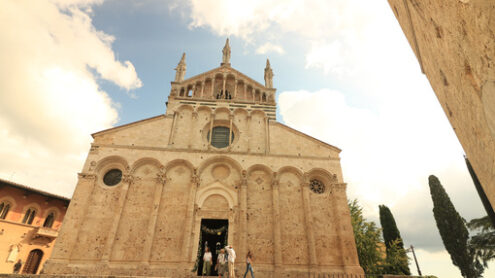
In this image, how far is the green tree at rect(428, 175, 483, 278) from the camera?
18375mm

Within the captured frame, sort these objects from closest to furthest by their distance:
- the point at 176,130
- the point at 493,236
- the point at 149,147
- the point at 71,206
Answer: the point at 71,206
the point at 149,147
the point at 176,130
the point at 493,236

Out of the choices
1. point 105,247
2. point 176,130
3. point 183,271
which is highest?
point 176,130

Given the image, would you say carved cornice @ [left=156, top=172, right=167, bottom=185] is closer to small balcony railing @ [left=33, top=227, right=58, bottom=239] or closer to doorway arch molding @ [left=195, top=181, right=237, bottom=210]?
doorway arch molding @ [left=195, top=181, right=237, bottom=210]

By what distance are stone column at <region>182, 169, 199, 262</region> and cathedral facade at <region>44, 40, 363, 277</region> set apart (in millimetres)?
50

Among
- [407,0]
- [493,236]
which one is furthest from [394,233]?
[407,0]

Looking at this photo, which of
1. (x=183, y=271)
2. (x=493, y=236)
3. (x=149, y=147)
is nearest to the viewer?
(x=183, y=271)

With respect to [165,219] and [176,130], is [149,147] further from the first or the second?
[165,219]

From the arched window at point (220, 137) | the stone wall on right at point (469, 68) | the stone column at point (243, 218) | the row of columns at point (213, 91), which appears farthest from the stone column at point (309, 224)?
the stone wall on right at point (469, 68)

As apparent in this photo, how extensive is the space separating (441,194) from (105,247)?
25.6 metres

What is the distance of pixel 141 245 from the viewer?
11.9m

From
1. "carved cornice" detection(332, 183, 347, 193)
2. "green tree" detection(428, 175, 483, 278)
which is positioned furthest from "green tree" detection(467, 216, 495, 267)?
"carved cornice" detection(332, 183, 347, 193)

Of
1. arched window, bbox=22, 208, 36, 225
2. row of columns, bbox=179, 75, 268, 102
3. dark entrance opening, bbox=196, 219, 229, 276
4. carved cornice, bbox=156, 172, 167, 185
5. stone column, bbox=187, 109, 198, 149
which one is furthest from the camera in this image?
arched window, bbox=22, 208, 36, 225

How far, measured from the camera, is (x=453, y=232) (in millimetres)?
19516

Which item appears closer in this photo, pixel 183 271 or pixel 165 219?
pixel 183 271
